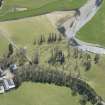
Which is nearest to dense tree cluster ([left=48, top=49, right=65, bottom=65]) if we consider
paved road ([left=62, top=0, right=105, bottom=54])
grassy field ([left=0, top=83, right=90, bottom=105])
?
paved road ([left=62, top=0, right=105, bottom=54])

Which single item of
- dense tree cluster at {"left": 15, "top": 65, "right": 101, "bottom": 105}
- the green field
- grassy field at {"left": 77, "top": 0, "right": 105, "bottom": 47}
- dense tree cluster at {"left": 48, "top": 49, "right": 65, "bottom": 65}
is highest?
the green field

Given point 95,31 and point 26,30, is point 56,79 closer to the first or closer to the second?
point 26,30

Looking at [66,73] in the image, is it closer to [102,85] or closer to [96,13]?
[102,85]

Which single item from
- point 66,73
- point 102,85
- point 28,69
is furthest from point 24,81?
point 102,85

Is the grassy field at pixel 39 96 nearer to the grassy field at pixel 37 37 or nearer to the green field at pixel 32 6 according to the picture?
the grassy field at pixel 37 37

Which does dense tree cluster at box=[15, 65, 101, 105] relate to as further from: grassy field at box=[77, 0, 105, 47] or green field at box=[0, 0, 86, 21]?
green field at box=[0, 0, 86, 21]

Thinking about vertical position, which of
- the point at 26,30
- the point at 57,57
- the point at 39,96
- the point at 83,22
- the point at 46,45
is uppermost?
the point at 83,22

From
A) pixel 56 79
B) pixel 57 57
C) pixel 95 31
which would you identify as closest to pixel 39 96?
pixel 56 79
